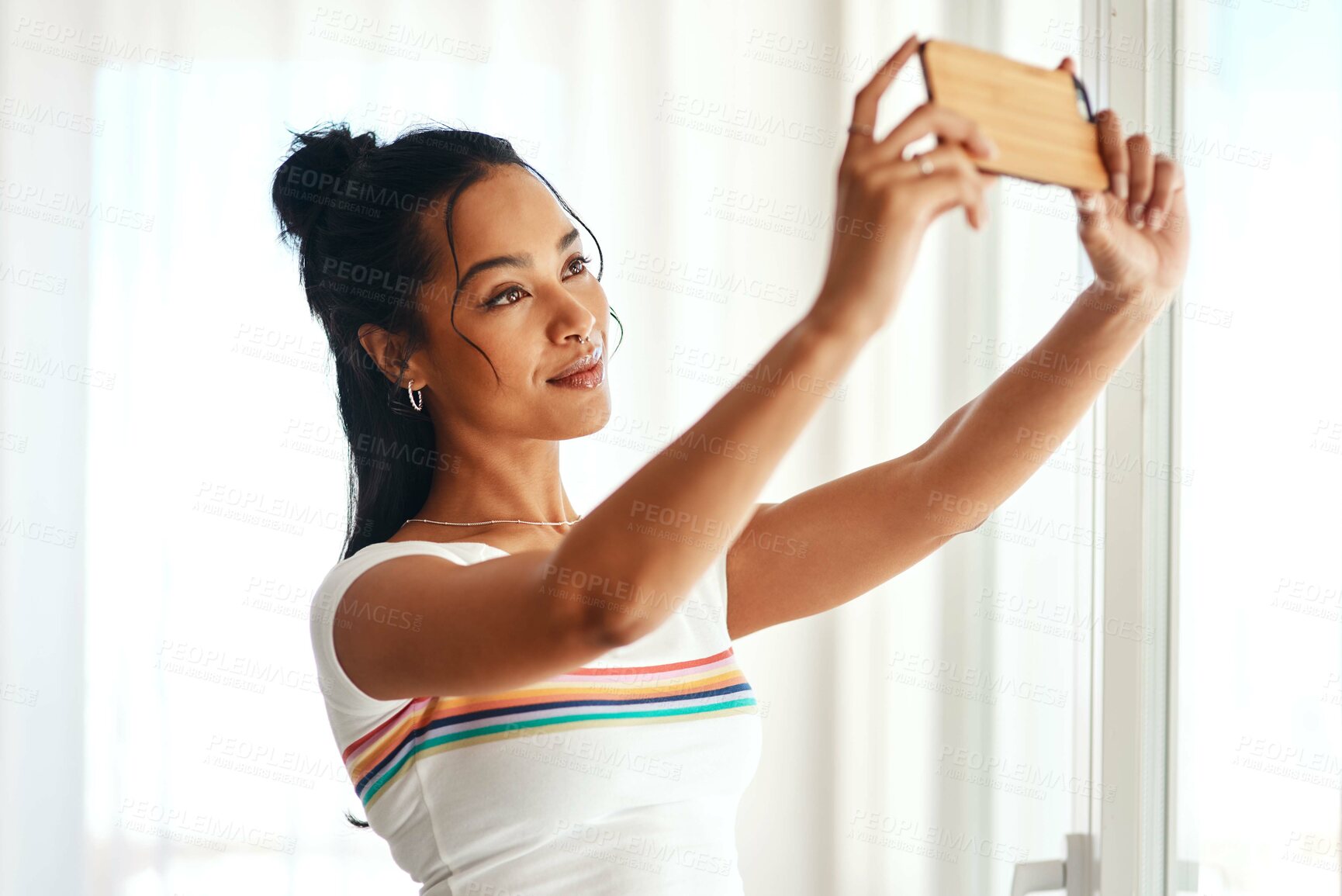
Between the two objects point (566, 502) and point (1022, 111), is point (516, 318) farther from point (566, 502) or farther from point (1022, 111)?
point (1022, 111)

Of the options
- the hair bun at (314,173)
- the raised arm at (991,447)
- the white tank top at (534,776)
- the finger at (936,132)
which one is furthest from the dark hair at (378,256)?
the finger at (936,132)

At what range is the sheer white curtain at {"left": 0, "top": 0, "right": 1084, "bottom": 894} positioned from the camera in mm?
1615

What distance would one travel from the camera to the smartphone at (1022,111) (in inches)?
23.5

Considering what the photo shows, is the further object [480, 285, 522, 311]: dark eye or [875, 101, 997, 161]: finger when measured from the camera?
[480, 285, 522, 311]: dark eye

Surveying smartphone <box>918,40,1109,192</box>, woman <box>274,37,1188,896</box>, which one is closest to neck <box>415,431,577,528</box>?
woman <box>274,37,1188,896</box>

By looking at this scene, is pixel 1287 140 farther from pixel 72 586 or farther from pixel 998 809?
pixel 72 586

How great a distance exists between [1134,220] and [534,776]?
0.58m

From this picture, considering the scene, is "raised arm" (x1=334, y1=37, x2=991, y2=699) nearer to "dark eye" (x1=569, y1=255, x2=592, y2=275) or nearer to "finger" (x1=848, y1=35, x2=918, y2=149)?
"finger" (x1=848, y1=35, x2=918, y2=149)

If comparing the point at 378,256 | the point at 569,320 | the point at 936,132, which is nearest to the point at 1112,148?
the point at 936,132

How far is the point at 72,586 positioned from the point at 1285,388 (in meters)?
1.61

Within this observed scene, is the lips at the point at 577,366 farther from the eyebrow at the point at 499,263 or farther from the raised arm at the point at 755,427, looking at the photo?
the raised arm at the point at 755,427

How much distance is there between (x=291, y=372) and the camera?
1649 mm

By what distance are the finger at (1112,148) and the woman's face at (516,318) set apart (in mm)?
407

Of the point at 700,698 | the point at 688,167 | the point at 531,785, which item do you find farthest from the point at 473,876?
the point at 688,167
